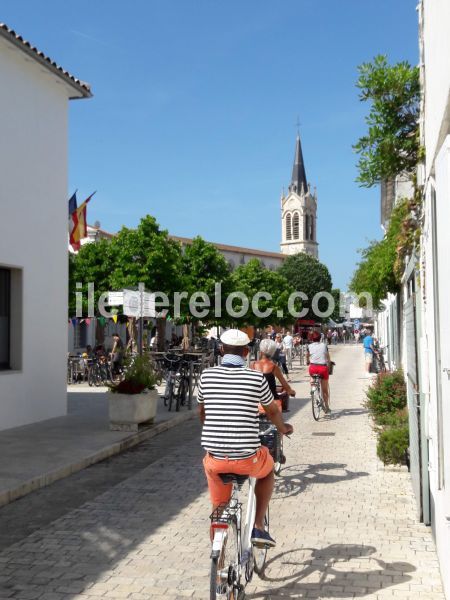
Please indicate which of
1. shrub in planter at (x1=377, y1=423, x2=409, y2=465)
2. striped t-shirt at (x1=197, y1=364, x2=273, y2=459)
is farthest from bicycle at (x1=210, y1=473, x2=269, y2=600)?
→ shrub in planter at (x1=377, y1=423, x2=409, y2=465)

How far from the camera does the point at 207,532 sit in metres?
6.26

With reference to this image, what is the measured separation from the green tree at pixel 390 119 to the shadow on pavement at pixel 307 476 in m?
3.91

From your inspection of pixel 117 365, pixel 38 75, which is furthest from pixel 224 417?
pixel 117 365

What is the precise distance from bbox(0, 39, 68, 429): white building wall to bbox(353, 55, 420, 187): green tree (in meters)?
6.50

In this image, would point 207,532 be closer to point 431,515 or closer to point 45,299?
point 431,515

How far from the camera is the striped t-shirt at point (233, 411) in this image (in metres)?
4.34

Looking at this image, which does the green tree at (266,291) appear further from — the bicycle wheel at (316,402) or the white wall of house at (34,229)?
the white wall of house at (34,229)

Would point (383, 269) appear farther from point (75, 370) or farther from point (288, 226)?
point (288, 226)

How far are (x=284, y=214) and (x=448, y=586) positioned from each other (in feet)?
399

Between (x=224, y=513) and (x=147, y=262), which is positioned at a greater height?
(x=147, y=262)

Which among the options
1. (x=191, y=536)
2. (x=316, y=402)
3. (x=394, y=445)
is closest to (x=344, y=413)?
(x=316, y=402)

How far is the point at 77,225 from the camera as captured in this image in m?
19.6

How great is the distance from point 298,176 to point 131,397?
11180 cm

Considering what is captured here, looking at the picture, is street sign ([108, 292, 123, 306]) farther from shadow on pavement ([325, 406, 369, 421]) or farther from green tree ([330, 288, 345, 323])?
green tree ([330, 288, 345, 323])
